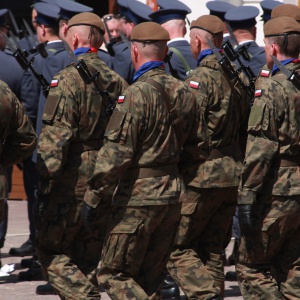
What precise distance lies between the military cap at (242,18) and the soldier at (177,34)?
1.70 feet


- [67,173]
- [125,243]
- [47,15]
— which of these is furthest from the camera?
[47,15]

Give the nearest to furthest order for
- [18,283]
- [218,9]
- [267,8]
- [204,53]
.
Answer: [204,53] → [18,283] → [267,8] → [218,9]

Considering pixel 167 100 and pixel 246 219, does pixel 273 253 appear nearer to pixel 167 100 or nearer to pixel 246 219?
pixel 246 219

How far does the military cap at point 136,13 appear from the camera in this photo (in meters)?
9.70

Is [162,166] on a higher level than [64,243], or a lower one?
higher

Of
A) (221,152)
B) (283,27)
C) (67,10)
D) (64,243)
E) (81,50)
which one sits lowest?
(64,243)

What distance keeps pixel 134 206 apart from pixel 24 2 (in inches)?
323

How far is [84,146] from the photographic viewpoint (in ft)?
23.7

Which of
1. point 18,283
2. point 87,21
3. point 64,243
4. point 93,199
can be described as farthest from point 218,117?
point 18,283

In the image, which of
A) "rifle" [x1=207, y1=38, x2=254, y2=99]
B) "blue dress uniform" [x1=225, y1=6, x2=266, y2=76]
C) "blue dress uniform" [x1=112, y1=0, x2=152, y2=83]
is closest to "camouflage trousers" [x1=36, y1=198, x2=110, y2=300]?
"rifle" [x1=207, y1=38, x2=254, y2=99]

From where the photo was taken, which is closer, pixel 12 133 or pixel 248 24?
pixel 12 133

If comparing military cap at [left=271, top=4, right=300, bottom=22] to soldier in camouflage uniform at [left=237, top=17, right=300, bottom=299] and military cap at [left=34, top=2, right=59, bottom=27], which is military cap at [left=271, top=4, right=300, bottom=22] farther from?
soldier in camouflage uniform at [left=237, top=17, right=300, bottom=299]

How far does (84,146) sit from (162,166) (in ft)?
2.90

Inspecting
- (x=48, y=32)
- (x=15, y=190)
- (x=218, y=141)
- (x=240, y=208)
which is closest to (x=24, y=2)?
(x=15, y=190)
